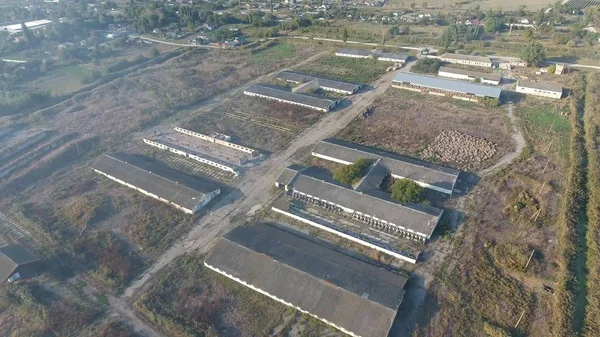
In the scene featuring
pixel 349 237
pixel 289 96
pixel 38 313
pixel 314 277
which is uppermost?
pixel 289 96

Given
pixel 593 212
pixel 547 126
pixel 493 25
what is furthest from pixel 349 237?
pixel 493 25

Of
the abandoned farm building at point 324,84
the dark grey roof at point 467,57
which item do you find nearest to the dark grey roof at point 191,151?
the abandoned farm building at point 324,84

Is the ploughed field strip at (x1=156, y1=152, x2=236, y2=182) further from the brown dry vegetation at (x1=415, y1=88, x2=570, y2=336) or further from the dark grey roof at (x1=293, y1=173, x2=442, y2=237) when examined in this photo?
the brown dry vegetation at (x1=415, y1=88, x2=570, y2=336)

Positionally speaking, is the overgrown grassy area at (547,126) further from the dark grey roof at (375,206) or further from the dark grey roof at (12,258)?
the dark grey roof at (12,258)

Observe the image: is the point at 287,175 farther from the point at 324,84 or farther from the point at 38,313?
the point at 324,84

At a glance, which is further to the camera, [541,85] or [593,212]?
[541,85]

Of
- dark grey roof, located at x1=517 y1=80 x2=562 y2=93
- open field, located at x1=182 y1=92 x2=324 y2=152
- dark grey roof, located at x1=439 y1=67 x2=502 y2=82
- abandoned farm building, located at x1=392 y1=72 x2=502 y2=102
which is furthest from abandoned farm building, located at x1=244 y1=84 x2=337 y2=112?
dark grey roof, located at x1=517 y1=80 x2=562 y2=93

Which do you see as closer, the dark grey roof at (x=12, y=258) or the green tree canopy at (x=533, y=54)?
the dark grey roof at (x=12, y=258)
